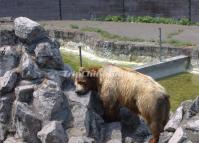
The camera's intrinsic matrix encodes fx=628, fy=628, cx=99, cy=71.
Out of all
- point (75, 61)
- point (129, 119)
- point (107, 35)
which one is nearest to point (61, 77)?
point (129, 119)

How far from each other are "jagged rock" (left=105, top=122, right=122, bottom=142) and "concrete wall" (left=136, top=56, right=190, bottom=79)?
22.7 feet

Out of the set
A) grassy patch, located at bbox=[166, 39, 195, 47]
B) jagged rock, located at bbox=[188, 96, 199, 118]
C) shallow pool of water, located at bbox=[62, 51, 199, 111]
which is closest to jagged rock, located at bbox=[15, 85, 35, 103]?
jagged rock, located at bbox=[188, 96, 199, 118]

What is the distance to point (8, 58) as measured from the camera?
714 cm

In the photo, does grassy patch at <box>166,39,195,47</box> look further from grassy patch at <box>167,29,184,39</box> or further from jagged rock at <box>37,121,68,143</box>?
jagged rock at <box>37,121,68,143</box>

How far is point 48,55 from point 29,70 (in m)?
0.29

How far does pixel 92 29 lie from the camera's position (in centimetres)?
1870

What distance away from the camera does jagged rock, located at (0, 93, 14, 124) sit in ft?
22.8

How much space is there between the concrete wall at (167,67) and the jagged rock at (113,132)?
6.91 meters

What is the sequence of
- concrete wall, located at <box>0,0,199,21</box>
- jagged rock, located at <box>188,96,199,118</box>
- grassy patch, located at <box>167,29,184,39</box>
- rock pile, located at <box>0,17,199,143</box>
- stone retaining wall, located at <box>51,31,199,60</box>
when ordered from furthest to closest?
1. concrete wall, located at <box>0,0,199,21</box>
2. grassy patch, located at <box>167,29,184,39</box>
3. stone retaining wall, located at <box>51,31,199,60</box>
4. jagged rock, located at <box>188,96,199,118</box>
5. rock pile, located at <box>0,17,199,143</box>

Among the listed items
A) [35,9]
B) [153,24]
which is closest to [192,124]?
[153,24]

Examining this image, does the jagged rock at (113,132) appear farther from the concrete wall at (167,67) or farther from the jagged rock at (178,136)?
the concrete wall at (167,67)

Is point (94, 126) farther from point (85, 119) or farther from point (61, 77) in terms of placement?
point (61, 77)

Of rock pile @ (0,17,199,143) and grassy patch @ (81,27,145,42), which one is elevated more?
rock pile @ (0,17,199,143)

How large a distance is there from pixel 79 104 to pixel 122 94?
652mm
